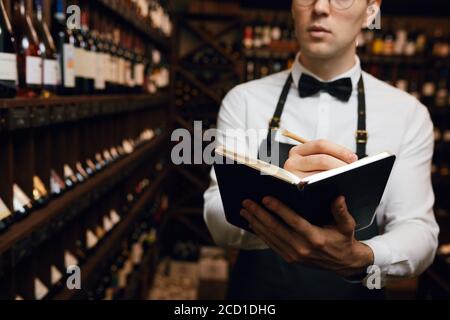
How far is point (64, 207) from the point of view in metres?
1.72

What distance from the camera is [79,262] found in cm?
218

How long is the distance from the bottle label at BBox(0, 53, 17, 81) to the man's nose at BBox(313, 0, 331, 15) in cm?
86

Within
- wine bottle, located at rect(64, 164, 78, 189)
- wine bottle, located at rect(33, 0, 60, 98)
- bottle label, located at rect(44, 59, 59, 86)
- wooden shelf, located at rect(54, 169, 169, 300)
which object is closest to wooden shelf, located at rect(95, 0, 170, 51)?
wine bottle, located at rect(33, 0, 60, 98)

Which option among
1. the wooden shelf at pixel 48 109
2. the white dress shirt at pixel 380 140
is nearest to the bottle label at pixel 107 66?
the wooden shelf at pixel 48 109

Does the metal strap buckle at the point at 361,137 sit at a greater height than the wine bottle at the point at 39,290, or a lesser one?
greater

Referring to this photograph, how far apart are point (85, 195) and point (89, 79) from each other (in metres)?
0.53

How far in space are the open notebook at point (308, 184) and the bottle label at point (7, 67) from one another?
2.18 feet

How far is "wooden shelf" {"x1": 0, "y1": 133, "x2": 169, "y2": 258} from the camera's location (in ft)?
4.35

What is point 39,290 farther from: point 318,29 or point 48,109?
point 318,29

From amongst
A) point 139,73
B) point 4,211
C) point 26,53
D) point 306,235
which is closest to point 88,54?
point 26,53

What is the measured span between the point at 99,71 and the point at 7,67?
1.02m

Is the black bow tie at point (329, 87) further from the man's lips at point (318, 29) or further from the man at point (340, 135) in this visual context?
the man's lips at point (318, 29)

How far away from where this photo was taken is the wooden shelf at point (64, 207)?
133cm

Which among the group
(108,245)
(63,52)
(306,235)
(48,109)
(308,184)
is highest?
(63,52)
